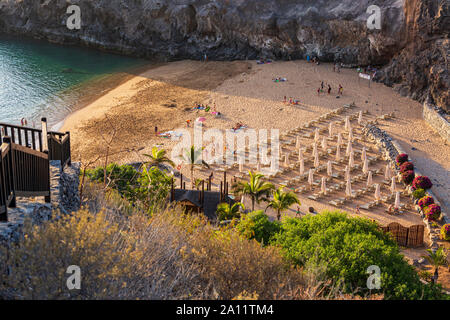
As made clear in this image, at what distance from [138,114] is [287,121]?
1407 cm

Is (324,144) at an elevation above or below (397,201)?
above

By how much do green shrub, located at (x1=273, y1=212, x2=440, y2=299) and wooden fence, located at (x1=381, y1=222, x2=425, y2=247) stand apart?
575cm

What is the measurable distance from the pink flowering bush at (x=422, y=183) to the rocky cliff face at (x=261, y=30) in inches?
642

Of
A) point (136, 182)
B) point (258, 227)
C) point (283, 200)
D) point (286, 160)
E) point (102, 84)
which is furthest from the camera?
point (102, 84)

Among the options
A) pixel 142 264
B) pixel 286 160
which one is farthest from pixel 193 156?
pixel 142 264

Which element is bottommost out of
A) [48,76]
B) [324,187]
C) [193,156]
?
[324,187]

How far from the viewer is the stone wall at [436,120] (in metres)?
37.0

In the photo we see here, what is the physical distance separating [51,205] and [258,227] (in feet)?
29.9

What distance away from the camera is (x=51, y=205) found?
12.6 metres

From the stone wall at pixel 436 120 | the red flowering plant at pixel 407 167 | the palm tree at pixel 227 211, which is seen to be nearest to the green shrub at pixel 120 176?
the palm tree at pixel 227 211

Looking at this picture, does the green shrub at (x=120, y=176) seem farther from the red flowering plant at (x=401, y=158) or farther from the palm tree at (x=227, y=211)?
the red flowering plant at (x=401, y=158)

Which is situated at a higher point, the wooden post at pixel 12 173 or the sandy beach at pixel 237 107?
the wooden post at pixel 12 173

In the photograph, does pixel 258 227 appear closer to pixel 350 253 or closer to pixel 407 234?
pixel 350 253

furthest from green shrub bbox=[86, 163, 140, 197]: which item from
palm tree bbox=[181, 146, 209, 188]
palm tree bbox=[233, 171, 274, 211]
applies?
palm tree bbox=[233, 171, 274, 211]
